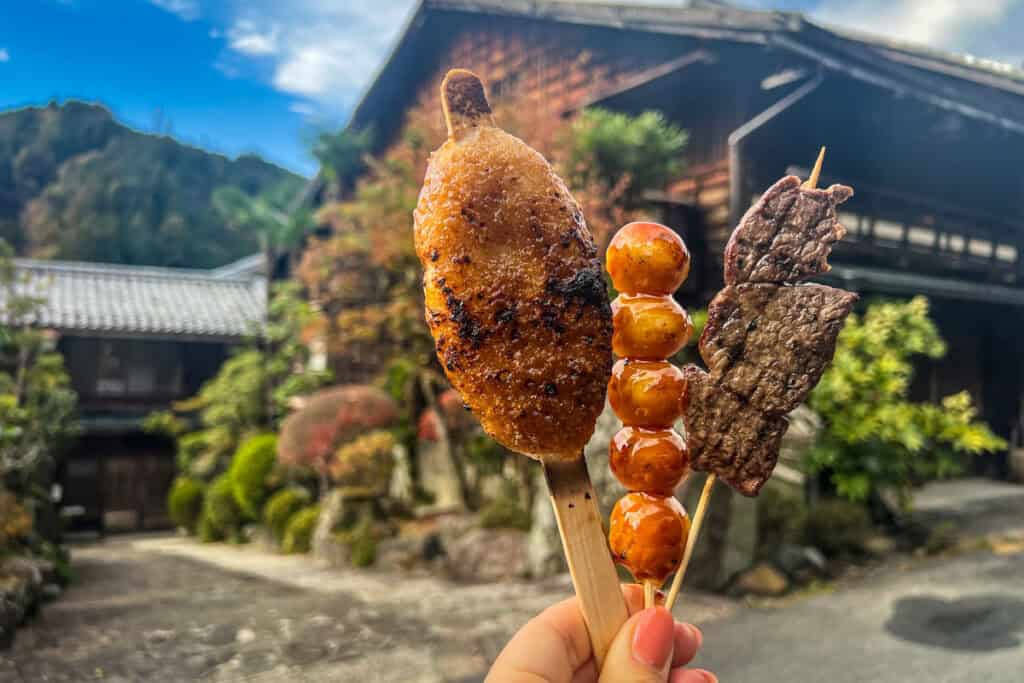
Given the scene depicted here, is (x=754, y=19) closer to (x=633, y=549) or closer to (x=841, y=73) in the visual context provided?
(x=841, y=73)

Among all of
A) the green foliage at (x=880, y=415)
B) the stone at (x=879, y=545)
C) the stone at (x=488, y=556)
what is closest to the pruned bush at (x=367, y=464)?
the stone at (x=488, y=556)

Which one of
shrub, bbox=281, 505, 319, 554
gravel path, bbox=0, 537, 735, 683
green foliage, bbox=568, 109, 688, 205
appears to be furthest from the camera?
shrub, bbox=281, 505, 319, 554

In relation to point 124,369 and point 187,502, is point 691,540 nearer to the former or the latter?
point 187,502

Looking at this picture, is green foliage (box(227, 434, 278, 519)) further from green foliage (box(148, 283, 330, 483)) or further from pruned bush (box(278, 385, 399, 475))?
pruned bush (box(278, 385, 399, 475))

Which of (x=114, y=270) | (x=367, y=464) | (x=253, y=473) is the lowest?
(x=253, y=473)

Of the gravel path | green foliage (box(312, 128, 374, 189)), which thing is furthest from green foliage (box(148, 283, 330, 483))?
the gravel path

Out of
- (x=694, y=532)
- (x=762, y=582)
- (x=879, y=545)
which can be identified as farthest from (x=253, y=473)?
(x=694, y=532)

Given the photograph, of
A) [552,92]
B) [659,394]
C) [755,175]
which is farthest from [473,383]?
[552,92]
